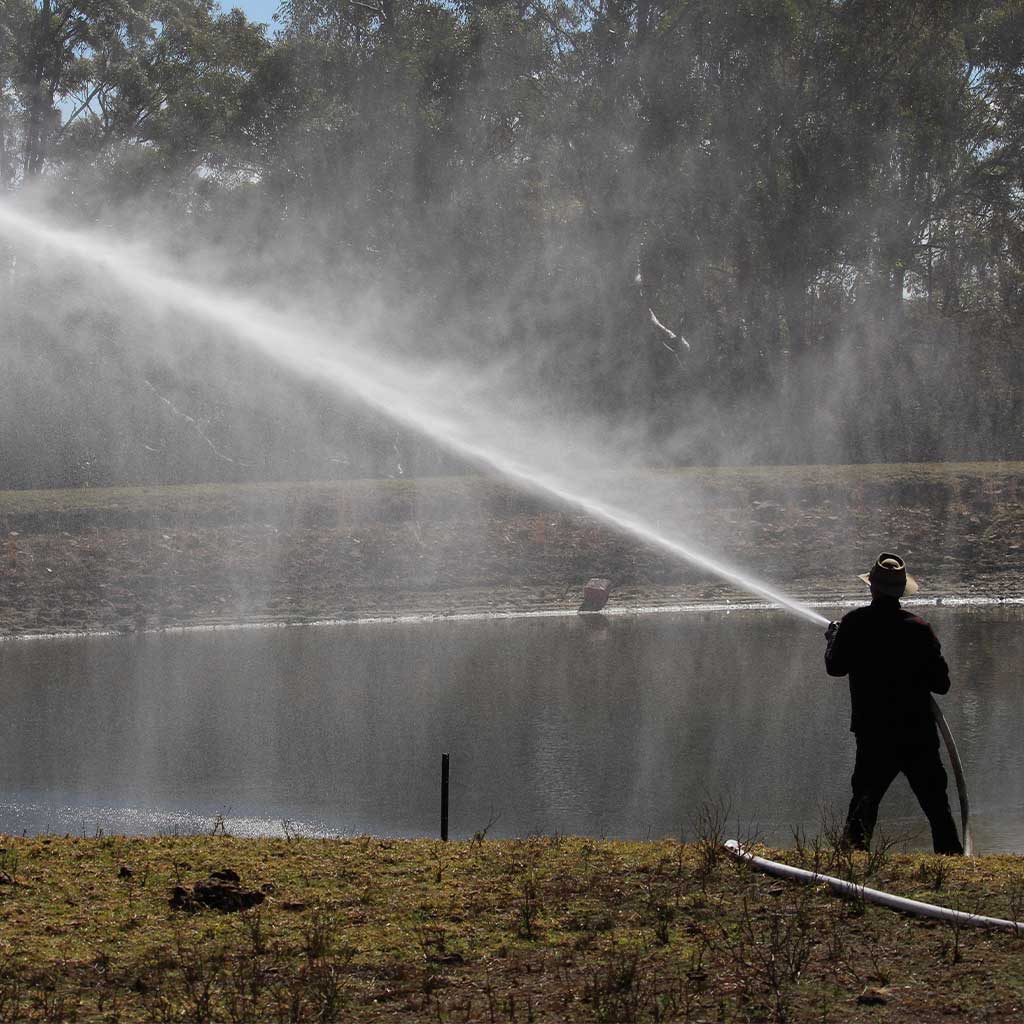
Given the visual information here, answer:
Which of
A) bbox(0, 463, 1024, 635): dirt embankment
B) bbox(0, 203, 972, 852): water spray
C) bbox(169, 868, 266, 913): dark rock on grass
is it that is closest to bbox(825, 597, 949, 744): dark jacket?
bbox(169, 868, 266, 913): dark rock on grass

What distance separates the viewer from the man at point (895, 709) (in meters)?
6.55

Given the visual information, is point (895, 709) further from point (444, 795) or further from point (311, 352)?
point (311, 352)

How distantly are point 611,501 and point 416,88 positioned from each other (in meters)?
17.0

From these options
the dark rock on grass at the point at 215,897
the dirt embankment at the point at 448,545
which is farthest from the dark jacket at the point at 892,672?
the dirt embankment at the point at 448,545

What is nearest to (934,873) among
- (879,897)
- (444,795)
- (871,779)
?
(879,897)

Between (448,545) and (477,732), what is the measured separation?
10671 millimetres

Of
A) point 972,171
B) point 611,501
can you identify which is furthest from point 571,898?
point 972,171

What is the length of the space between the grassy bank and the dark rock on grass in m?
0.01

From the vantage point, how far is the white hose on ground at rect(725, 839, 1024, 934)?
15.3 feet

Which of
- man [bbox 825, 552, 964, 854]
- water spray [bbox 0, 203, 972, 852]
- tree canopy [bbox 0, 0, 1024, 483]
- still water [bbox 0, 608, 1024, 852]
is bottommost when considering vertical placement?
still water [bbox 0, 608, 1024, 852]

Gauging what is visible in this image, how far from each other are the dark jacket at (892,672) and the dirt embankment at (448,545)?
1257 cm

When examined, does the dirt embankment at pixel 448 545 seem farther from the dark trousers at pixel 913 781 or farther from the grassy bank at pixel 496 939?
the grassy bank at pixel 496 939

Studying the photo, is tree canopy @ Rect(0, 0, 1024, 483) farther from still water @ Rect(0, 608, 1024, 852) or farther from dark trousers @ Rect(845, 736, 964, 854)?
dark trousers @ Rect(845, 736, 964, 854)

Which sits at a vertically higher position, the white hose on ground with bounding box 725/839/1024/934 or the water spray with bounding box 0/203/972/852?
the water spray with bounding box 0/203/972/852
